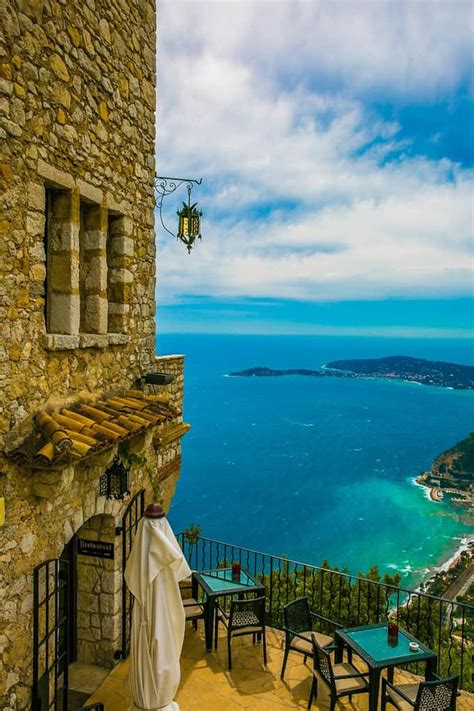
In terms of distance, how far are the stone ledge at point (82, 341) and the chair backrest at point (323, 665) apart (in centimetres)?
396

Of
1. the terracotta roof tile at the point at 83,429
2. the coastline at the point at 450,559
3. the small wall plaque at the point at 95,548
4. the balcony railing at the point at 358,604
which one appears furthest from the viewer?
the coastline at the point at 450,559

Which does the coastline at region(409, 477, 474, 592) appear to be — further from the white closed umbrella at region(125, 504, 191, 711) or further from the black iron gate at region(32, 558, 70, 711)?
the black iron gate at region(32, 558, 70, 711)

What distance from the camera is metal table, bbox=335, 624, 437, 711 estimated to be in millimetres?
5133

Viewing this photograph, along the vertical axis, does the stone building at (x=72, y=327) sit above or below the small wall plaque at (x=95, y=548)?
above

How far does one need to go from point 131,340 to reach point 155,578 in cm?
295

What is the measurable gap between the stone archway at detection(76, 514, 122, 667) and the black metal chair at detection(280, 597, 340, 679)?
82.0 inches

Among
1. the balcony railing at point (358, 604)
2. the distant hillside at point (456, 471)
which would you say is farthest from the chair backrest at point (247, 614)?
the distant hillside at point (456, 471)

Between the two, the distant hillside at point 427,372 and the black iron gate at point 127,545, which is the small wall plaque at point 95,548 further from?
the distant hillside at point 427,372

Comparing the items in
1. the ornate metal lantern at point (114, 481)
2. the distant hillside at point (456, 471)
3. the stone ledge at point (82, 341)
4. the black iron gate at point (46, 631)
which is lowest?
the distant hillside at point (456, 471)

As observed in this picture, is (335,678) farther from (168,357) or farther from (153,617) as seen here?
(168,357)

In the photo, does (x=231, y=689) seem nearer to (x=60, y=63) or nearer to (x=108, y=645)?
(x=108, y=645)

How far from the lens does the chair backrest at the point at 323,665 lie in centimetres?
507

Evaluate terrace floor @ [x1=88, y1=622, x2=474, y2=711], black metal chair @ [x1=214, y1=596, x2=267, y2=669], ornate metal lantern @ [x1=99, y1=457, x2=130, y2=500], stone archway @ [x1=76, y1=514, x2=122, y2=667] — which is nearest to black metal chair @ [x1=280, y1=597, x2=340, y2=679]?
terrace floor @ [x1=88, y1=622, x2=474, y2=711]

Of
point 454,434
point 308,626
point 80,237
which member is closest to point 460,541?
point 454,434
